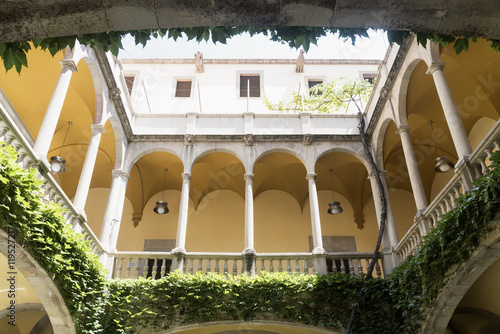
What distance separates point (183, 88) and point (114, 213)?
7.35 metres

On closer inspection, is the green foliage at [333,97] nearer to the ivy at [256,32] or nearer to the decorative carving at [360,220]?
the decorative carving at [360,220]

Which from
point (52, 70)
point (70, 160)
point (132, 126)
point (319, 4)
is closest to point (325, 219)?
point (132, 126)

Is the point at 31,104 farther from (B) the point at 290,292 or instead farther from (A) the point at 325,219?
(A) the point at 325,219

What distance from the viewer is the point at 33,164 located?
23.1ft

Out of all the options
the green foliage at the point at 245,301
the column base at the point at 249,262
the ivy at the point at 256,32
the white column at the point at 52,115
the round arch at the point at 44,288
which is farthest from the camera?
the column base at the point at 249,262

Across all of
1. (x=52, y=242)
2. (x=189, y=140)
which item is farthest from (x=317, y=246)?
(x=52, y=242)

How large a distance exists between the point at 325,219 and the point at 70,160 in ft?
26.6

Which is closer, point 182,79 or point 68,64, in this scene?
point 68,64

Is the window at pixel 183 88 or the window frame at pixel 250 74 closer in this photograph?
the window frame at pixel 250 74

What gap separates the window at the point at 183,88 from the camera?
1683 centimetres

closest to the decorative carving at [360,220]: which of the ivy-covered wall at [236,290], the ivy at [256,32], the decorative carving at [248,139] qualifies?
the decorative carving at [248,139]

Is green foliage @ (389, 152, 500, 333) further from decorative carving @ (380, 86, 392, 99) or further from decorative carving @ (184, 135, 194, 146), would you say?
decorative carving @ (184, 135, 194, 146)

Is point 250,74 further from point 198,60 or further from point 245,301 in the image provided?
point 245,301

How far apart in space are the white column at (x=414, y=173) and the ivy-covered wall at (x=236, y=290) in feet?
4.52
